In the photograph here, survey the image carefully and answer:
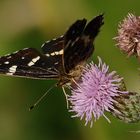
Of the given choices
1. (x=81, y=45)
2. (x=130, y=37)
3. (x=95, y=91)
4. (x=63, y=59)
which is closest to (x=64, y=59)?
(x=63, y=59)

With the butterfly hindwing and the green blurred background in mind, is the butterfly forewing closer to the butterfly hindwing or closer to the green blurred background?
the butterfly hindwing

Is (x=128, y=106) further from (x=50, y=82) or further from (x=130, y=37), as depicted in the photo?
(x=50, y=82)

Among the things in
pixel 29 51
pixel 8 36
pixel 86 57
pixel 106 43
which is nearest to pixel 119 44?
pixel 86 57

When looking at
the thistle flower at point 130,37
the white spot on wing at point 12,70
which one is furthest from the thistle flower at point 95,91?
the white spot on wing at point 12,70

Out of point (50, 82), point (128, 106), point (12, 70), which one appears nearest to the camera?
point (12, 70)

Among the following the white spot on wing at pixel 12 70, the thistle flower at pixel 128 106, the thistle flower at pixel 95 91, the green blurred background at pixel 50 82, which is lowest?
the thistle flower at pixel 128 106

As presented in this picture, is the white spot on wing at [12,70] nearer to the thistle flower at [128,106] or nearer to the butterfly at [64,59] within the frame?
the butterfly at [64,59]
